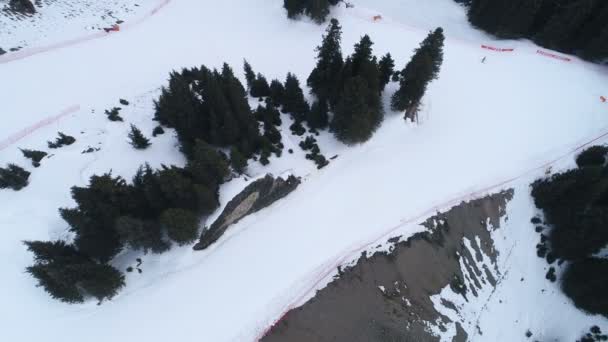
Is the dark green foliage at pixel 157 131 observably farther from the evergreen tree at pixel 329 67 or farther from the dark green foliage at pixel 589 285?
the dark green foliage at pixel 589 285

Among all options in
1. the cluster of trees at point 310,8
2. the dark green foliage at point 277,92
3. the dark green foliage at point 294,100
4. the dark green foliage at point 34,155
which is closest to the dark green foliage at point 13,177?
the dark green foliage at point 34,155

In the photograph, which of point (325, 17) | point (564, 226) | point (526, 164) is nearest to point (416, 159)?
point (526, 164)

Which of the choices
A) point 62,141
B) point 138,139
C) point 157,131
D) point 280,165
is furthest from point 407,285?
point 62,141

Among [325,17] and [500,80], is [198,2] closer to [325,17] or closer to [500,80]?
[325,17]

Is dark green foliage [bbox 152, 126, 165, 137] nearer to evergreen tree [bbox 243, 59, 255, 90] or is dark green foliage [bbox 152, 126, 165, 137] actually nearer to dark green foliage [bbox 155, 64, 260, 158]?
dark green foliage [bbox 155, 64, 260, 158]

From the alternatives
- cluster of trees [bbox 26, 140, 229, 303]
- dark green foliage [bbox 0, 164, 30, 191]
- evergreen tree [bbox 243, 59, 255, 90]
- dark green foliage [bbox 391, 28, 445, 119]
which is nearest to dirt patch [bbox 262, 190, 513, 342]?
cluster of trees [bbox 26, 140, 229, 303]

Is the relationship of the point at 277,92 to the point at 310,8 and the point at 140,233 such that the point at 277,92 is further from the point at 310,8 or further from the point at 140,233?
the point at 310,8
